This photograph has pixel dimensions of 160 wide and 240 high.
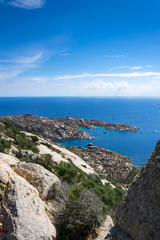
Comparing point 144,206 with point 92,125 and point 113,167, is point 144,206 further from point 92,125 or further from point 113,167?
point 92,125

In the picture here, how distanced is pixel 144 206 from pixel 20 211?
20.1 feet

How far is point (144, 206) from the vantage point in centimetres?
772

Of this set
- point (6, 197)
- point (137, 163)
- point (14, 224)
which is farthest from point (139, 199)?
point (137, 163)

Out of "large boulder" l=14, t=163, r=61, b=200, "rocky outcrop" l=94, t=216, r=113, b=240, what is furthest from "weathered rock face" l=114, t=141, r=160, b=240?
"large boulder" l=14, t=163, r=61, b=200

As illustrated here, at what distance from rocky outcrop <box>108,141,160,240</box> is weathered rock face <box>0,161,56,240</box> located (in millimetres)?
4119

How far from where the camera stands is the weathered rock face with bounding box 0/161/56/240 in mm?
6691

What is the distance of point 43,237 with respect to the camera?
7137 mm

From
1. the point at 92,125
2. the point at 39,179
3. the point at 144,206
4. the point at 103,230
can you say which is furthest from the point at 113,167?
the point at 92,125

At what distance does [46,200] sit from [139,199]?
587cm

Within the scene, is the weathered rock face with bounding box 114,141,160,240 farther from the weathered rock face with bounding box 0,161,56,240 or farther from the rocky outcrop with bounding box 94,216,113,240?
the weathered rock face with bounding box 0,161,56,240

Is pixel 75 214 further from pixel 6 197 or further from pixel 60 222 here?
pixel 6 197

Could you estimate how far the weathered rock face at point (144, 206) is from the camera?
7352mm

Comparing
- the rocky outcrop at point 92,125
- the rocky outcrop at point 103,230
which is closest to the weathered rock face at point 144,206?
the rocky outcrop at point 103,230

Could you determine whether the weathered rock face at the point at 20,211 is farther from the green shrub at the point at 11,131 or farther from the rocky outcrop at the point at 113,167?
the rocky outcrop at the point at 113,167
